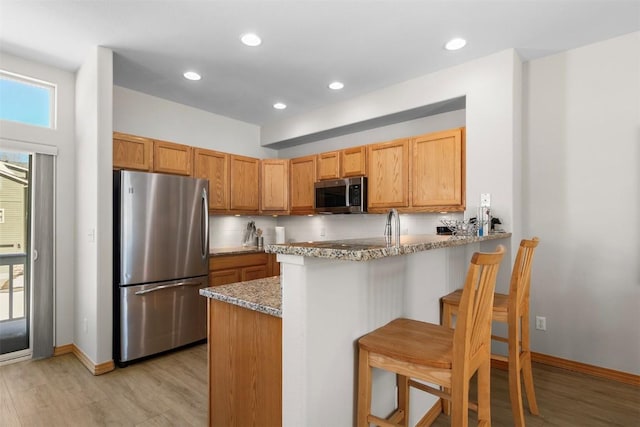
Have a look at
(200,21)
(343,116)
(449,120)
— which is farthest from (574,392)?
(200,21)

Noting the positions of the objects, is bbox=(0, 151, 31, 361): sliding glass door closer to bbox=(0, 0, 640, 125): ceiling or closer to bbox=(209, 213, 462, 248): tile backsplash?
bbox=(0, 0, 640, 125): ceiling

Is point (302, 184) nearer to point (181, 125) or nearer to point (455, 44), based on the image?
point (181, 125)

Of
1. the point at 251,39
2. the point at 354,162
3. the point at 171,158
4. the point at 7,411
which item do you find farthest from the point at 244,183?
the point at 7,411

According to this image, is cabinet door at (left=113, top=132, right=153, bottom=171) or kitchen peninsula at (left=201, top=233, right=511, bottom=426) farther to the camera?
cabinet door at (left=113, top=132, right=153, bottom=171)

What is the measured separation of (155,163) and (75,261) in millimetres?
1288

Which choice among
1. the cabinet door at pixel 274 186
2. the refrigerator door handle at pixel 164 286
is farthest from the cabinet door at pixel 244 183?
the refrigerator door handle at pixel 164 286

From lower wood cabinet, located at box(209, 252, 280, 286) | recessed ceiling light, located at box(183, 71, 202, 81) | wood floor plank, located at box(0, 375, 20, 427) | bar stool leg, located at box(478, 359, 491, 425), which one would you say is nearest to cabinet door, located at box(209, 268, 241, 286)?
lower wood cabinet, located at box(209, 252, 280, 286)

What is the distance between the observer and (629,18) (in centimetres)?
248

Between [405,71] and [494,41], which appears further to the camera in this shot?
[405,71]

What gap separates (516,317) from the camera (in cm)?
197

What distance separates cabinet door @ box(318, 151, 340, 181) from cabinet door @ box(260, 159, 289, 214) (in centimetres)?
62

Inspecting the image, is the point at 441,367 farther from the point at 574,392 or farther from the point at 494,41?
the point at 494,41

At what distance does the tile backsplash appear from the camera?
13.1ft

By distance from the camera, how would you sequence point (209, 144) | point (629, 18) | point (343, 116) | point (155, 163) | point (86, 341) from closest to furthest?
point (629, 18) → point (86, 341) → point (155, 163) → point (343, 116) → point (209, 144)
